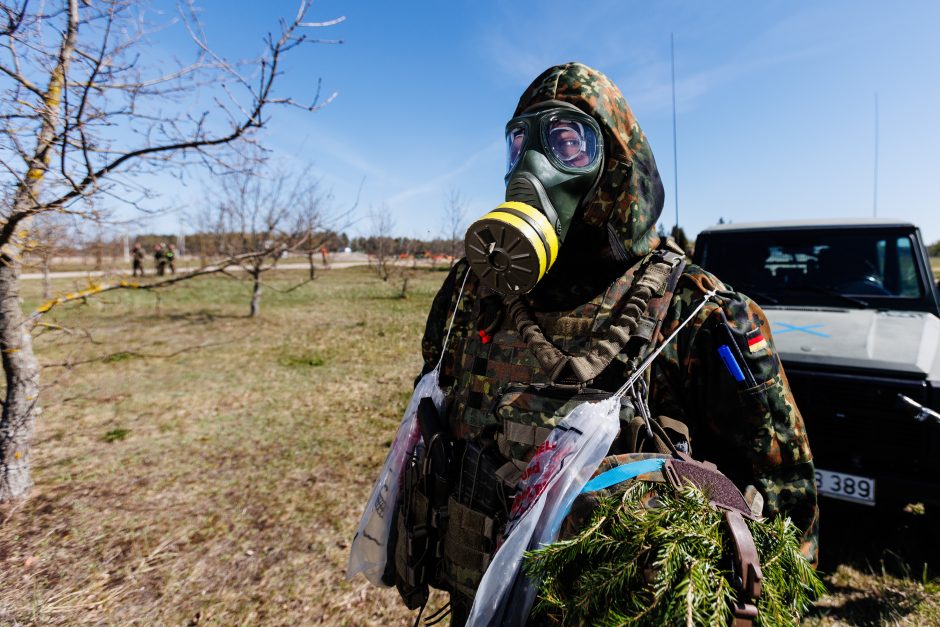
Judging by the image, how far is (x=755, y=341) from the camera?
1.38 meters

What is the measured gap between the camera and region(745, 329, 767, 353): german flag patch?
1.37 metres

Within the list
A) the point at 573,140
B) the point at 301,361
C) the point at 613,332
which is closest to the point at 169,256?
the point at 301,361

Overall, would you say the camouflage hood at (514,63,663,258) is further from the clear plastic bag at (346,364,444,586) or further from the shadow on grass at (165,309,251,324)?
the shadow on grass at (165,309,251,324)

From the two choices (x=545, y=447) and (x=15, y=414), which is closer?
(x=545, y=447)

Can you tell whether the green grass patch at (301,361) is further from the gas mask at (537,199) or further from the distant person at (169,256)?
the distant person at (169,256)

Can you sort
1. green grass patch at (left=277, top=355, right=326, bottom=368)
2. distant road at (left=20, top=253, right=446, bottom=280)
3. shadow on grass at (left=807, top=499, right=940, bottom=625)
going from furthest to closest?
green grass patch at (left=277, top=355, right=326, bottom=368), distant road at (left=20, top=253, right=446, bottom=280), shadow on grass at (left=807, top=499, right=940, bottom=625)

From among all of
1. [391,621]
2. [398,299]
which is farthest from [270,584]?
[398,299]

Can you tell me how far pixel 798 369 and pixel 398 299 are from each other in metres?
14.9

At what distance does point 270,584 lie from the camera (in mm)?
3229

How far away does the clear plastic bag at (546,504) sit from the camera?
125 centimetres

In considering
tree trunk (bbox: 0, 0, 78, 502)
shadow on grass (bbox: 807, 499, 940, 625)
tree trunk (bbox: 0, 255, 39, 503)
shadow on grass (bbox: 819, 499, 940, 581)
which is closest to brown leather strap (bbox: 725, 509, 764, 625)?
shadow on grass (bbox: 807, 499, 940, 625)

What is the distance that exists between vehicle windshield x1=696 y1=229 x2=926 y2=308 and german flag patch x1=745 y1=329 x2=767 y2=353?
3.29m

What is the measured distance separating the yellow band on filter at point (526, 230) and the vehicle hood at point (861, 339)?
2797 millimetres

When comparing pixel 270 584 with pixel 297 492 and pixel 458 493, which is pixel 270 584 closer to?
pixel 297 492
